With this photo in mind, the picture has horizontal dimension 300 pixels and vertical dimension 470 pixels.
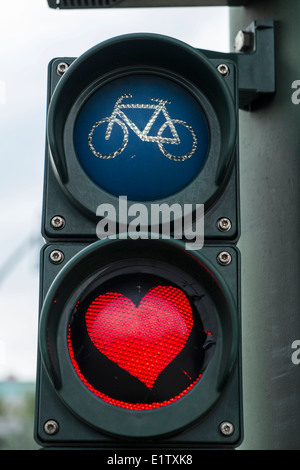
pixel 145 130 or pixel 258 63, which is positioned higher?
pixel 258 63

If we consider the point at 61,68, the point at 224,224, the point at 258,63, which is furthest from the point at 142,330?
the point at 258,63

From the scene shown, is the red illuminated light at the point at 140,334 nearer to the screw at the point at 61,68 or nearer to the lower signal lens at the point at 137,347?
the lower signal lens at the point at 137,347

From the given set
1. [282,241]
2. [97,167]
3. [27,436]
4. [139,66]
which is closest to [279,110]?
[282,241]

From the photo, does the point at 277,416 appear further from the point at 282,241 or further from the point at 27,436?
the point at 27,436

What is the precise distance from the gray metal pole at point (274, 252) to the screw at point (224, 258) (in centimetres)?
32

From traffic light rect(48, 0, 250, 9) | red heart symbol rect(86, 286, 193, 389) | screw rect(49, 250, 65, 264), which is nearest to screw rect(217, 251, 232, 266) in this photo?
red heart symbol rect(86, 286, 193, 389)

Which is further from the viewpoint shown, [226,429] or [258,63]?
[258,63]

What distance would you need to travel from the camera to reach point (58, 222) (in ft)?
4.60

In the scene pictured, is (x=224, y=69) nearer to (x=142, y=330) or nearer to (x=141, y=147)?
(x=141, y=147)

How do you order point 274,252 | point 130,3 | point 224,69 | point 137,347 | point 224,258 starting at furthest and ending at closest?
1. point 130,3
2. point 274,252
3. point 224,69
4. point 224,258
5. point 137,347

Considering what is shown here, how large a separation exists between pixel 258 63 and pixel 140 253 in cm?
68

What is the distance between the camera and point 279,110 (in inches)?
71.2

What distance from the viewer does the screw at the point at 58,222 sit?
140 cm

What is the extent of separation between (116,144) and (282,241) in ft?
1.67
